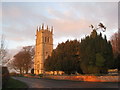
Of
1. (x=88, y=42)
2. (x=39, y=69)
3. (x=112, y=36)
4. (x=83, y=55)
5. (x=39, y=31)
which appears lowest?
(x=39, y=69)

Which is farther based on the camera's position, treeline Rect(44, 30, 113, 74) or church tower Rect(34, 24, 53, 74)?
church tower Rect(34, 24, 53, 74)

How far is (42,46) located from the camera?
74812mm

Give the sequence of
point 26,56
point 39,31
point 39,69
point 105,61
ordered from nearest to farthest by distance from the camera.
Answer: point 105,61
point 26,56
point 39,69
point 39,31

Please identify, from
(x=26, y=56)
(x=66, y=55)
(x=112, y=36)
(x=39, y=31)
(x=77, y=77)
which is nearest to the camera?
(x=77, y=77)

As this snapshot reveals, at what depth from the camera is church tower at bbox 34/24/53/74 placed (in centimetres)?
7400

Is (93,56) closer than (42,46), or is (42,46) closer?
(93,56)

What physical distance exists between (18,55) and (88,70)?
39329 mm

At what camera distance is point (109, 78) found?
83.0 feet

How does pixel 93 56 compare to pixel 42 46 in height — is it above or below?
below

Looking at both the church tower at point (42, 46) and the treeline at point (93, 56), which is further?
the church tower at point (42, 46)

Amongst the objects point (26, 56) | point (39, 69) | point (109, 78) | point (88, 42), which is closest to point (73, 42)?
point (88, 42)

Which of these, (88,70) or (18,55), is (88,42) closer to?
(88,70)

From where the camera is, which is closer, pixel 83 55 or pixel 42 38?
pixel 83 55

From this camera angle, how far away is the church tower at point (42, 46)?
243 feet
